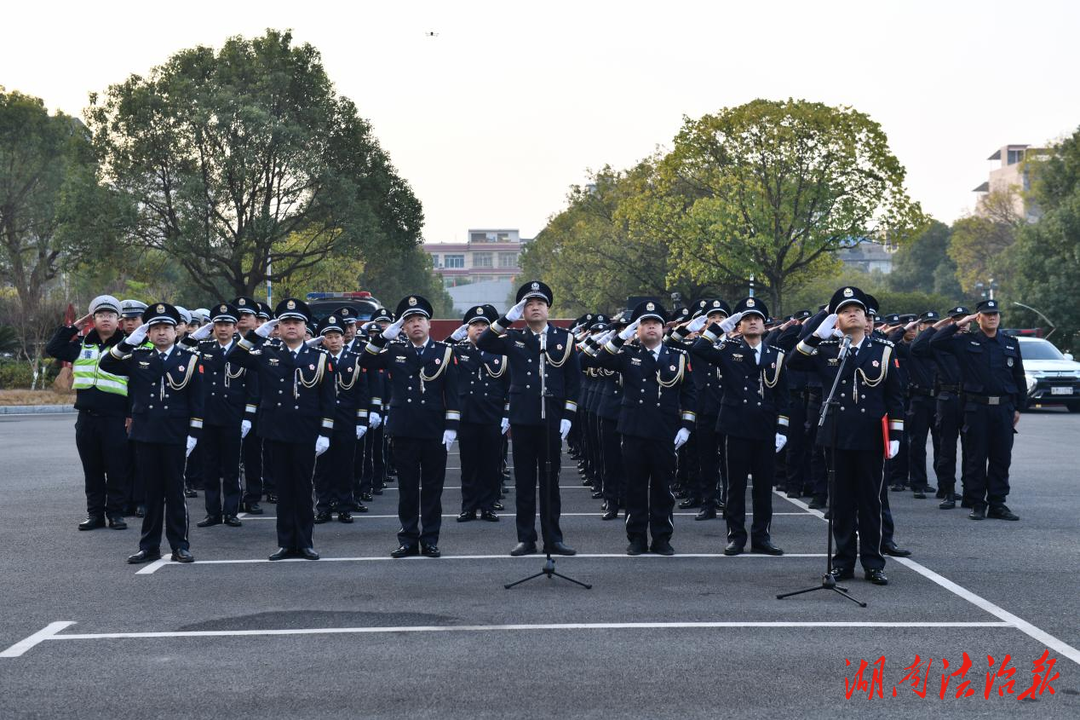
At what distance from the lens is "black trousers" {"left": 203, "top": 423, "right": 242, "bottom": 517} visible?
12.5m

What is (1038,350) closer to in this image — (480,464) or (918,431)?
(918,431)

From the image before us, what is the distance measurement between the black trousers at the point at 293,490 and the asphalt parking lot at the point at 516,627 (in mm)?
253

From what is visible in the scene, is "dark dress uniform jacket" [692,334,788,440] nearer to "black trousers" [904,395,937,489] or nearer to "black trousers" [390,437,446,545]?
"black trousers" [390,437,446,545]

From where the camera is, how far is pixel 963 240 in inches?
4080

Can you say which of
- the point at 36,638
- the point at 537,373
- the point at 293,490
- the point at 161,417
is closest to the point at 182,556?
the point at 293,490

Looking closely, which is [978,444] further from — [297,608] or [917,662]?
[297,608]

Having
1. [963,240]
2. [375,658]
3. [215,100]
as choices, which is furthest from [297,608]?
[963,240]

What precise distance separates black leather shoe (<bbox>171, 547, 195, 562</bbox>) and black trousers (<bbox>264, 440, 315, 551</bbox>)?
740 mm

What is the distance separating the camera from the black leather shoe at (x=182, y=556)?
33.1 feet

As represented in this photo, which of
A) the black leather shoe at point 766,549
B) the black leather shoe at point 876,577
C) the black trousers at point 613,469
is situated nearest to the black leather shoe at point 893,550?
the black leather shoe at point 766,549

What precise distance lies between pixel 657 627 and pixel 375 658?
1.82 meters

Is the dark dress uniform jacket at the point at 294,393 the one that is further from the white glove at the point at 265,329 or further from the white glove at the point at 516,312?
the white glove at the point at 516,312

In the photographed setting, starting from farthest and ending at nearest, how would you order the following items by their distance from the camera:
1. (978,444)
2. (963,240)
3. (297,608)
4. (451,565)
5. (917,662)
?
1. (963,240)
2. (978,444)
3. (451,565)
4. (297,608)
5. (917,662)

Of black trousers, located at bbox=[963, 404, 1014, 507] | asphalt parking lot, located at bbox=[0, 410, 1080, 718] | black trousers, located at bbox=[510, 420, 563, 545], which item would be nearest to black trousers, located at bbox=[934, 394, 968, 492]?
black trousers, located at bbox=[963, 404, 1014, 507]
